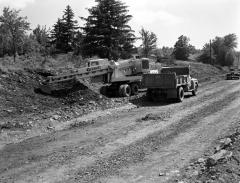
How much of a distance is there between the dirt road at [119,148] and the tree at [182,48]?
61708 mm

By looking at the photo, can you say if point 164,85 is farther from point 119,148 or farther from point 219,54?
point 219,54

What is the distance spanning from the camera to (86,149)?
11000 millimetres

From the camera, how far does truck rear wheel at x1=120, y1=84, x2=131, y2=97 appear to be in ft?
76.7

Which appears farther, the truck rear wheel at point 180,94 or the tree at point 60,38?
the tree at point 60,38

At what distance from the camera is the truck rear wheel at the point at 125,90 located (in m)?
23.4

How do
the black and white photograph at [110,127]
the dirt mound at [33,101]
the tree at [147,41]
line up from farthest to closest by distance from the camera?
the tree at [147,41] < the dirt mound at [33,101] < the black and white photograph at [110,127]

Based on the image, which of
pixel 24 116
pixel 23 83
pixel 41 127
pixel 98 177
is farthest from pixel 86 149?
pixel 23 83

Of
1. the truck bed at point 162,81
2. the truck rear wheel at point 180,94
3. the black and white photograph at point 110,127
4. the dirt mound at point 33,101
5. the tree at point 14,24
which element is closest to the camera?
the black and white photograph at point 110,127

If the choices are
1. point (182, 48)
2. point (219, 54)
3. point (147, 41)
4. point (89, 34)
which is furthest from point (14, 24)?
point (219, 54)

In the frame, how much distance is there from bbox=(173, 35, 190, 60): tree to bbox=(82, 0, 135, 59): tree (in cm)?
3804

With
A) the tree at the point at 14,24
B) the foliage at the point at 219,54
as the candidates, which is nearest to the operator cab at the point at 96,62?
the tree at the point at 14,24

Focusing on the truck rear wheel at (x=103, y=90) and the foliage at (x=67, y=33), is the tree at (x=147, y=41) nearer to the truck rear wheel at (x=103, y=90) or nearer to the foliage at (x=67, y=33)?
the foliage at (x=67, y=33)

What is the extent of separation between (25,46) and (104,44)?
891 cm

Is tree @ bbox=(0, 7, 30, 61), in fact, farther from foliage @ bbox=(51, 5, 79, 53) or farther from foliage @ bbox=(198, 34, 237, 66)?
foliage @ bbox=(198, 34, 237, 66)
